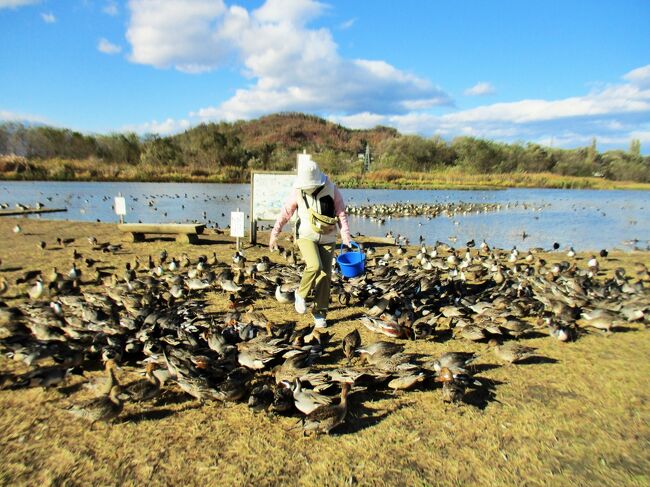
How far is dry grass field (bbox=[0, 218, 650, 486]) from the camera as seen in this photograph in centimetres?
388

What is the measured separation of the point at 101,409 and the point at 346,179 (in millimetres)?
55569

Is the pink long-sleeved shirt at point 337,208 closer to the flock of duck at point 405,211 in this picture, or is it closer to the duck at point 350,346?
the duck at point 350,346

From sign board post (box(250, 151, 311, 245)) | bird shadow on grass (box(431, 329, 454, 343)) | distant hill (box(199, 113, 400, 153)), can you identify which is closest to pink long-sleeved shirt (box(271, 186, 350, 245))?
bird shadow on grass (box(431, 329, 454, 343))

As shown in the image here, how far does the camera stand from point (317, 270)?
6992mm

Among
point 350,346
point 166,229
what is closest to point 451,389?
point 350,346

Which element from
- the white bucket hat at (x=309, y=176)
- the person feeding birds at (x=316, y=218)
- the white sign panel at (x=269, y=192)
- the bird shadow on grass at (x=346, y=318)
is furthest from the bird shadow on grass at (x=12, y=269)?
the white bucket hat at (x=309, y=176)

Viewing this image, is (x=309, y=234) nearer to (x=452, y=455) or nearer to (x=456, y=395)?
(x=456, y=395)

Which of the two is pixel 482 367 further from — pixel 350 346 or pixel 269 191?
pixel 269 191

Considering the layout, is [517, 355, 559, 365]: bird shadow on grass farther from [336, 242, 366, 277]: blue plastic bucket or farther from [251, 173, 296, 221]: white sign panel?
[251, 173, 296, 221]: white sign panel

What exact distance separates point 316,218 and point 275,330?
197cm

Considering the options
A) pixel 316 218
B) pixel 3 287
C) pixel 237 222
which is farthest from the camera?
pixel 237 222

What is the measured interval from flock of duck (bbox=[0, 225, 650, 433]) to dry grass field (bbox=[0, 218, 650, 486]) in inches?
7.4

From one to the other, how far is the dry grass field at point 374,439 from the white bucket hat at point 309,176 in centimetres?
321

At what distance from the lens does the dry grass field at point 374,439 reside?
388 cm
